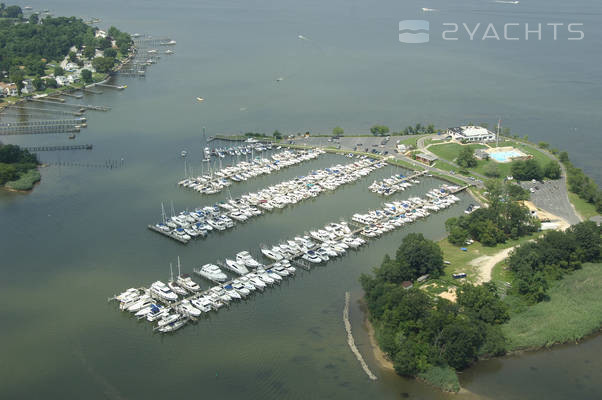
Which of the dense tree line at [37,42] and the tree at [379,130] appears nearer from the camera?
the tree at [379,130]

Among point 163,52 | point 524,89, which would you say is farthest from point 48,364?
point 163,52

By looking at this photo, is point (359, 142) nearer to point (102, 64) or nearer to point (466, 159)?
point (466, 159)

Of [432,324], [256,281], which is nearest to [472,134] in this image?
[256,281]

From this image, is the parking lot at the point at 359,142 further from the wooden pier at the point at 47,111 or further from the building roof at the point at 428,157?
the wooden pier at the point at 47,111

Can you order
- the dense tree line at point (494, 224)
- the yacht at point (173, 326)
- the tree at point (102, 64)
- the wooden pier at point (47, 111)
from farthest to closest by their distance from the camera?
the tree at point (102, 64)
the wooden pier at point (47, 111)
the dense tree line at point (494, 224)
the yacht at point (173, 326)

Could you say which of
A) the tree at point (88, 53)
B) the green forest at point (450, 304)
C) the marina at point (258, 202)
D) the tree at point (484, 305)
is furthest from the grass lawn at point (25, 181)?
the tree at point (88, 53)

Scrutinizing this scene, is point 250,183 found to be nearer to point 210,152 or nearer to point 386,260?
point 210,152
